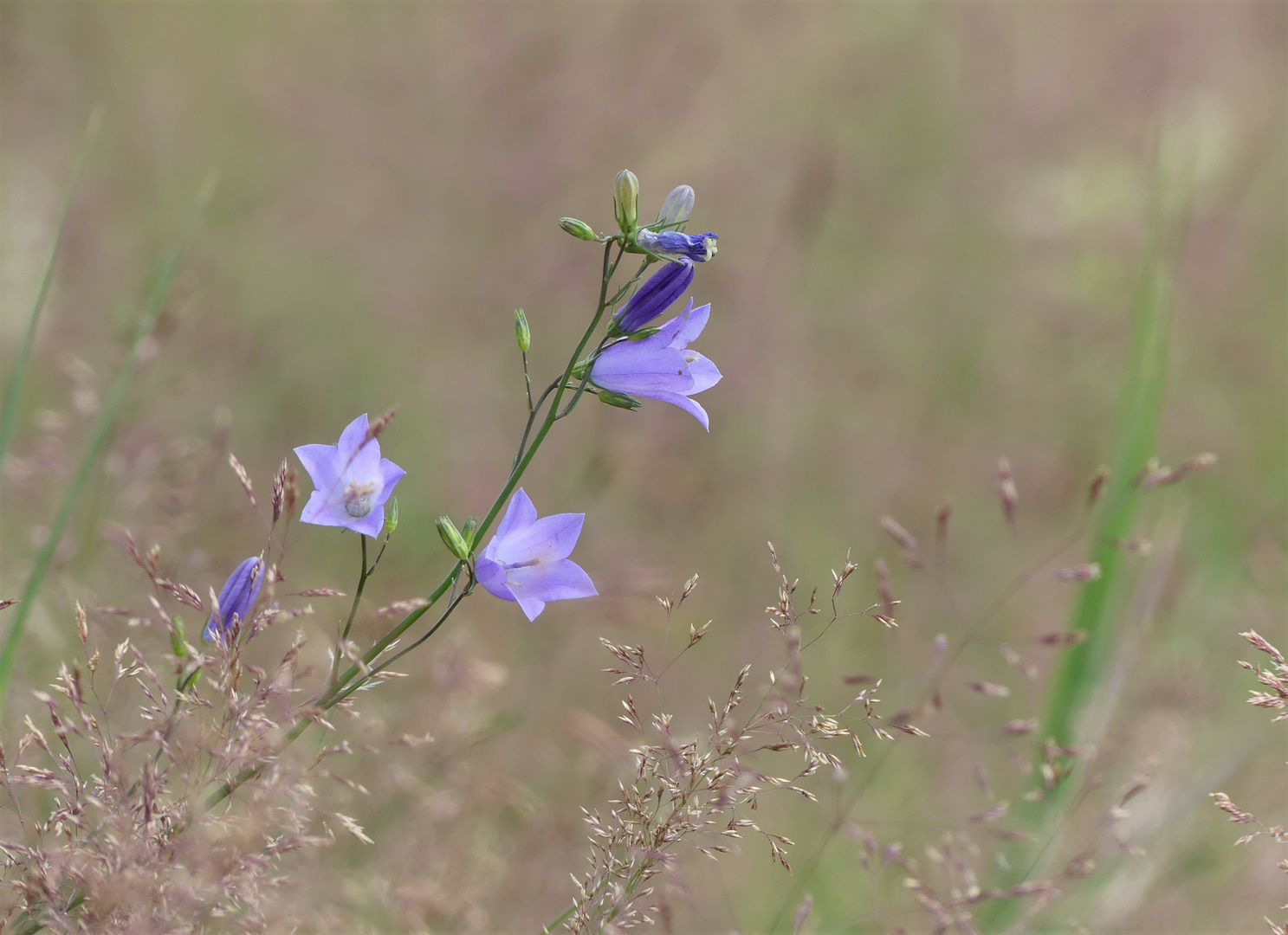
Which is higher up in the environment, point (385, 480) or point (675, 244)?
point (675, 244)

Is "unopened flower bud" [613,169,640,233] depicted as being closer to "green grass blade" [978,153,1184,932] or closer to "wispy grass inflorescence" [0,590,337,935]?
"wispy grass inflorescence" [0,590,337,935]

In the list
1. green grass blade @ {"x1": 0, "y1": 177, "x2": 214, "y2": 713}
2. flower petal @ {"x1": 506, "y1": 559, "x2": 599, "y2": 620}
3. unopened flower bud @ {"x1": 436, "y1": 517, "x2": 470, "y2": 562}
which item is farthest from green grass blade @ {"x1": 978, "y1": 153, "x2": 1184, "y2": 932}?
green grass blade @ {"x1": 0, "y1": 177, "x2": 214, "y2": 713}

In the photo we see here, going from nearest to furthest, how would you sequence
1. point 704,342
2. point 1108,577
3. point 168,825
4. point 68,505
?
1. point 168,825
2. point 68,505
3. point 1108,577
4. point 704,342

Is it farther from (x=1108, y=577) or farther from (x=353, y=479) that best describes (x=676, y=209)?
(x=1108, y=577)

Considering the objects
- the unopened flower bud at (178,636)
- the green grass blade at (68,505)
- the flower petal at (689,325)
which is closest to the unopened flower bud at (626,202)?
the flower petal at (689,325)

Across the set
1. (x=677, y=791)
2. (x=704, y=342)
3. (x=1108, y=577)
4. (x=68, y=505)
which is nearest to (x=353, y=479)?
(x=677, y=791)

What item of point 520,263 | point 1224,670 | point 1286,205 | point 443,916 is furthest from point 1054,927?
point 1286,205
